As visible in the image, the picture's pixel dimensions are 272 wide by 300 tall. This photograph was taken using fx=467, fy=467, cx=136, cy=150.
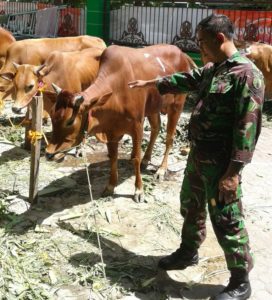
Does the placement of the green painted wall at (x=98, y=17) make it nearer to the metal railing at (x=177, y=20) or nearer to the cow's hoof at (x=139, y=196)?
the metal railing at (x=177, y=20)

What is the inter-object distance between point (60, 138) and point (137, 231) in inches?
48.7

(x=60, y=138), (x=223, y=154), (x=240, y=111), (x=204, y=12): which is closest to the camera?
(x=240, y=111)

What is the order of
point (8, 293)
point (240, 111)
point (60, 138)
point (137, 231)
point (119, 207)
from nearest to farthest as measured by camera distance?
point (240, 111) → point (8, 293) → point (60, 138) → point (137, 231) → point (119, 207)

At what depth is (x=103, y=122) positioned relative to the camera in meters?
4.95

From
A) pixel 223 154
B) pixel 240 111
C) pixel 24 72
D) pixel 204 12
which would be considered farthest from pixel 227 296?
pixel 204 12

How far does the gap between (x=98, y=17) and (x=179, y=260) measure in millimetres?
10330

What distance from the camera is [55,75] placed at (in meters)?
6.89

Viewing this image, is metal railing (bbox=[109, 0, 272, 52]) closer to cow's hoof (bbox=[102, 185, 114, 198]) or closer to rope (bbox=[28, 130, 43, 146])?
cow's hoof (bbox=[102, 185, 114, 198])

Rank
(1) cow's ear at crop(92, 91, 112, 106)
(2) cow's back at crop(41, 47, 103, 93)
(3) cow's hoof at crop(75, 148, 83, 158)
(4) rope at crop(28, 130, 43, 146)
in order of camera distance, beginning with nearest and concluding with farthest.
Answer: (1) cow's ear at crop(92, 91, 112, 106) → (4) rope at crop(28, 130, 43, 146) → (3) cow's hoof at crop(75, 148, 83, 158) → (2) cow's back at crop(41, 47, 103, 93)

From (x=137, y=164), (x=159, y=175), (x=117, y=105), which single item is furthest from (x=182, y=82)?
(x=159, y=175)

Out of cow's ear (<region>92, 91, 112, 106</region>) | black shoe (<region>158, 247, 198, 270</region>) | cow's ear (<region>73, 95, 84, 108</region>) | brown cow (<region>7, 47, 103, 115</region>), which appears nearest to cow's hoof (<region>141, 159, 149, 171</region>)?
brown cow (<region>7, 47, 103, 115</region>)

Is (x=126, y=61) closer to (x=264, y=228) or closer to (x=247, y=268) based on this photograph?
(x=264, y=228)

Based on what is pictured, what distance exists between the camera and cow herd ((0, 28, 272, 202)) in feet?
14.5

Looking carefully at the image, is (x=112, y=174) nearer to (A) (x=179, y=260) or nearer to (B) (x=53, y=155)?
(B) (x=53, y=155)
